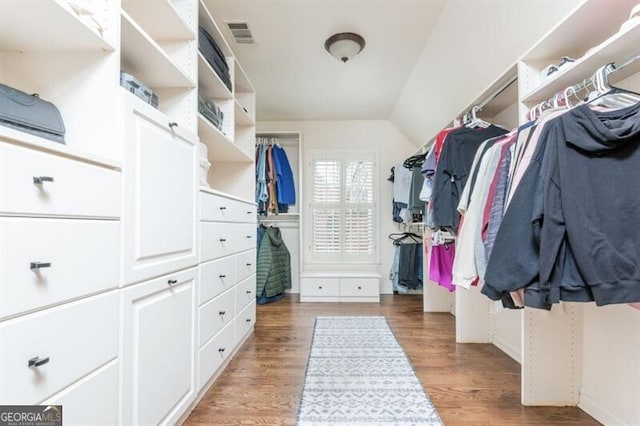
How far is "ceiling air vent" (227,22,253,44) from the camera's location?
7.25ft

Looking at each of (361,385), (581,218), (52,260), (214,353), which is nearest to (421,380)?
(361,385)

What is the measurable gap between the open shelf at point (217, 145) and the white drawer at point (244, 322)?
116 centimetres

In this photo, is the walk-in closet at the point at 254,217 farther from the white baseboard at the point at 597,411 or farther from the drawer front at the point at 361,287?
the drawer front at the point at 361,287

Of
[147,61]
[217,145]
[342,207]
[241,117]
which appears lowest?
[342,207]

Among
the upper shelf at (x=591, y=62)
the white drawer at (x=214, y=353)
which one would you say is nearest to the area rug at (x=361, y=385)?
the white drawer at (x=214, y=353)

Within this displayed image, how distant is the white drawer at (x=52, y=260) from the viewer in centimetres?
65

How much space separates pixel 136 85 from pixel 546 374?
7.32ft

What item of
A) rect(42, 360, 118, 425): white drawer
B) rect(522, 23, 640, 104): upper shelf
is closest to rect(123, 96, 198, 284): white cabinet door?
rect(42, 360, 118, 425): white drawer

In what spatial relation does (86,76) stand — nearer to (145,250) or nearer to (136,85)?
(136,85)

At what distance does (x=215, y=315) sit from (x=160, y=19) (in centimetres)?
148

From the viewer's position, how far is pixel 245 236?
2350 millimetres

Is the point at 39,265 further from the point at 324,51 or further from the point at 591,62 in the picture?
the point at 324,51

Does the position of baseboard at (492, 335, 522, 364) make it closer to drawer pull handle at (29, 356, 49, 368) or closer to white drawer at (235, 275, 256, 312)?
white drawer at (235, 275, 256, 312)

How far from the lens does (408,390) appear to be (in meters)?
1.68
